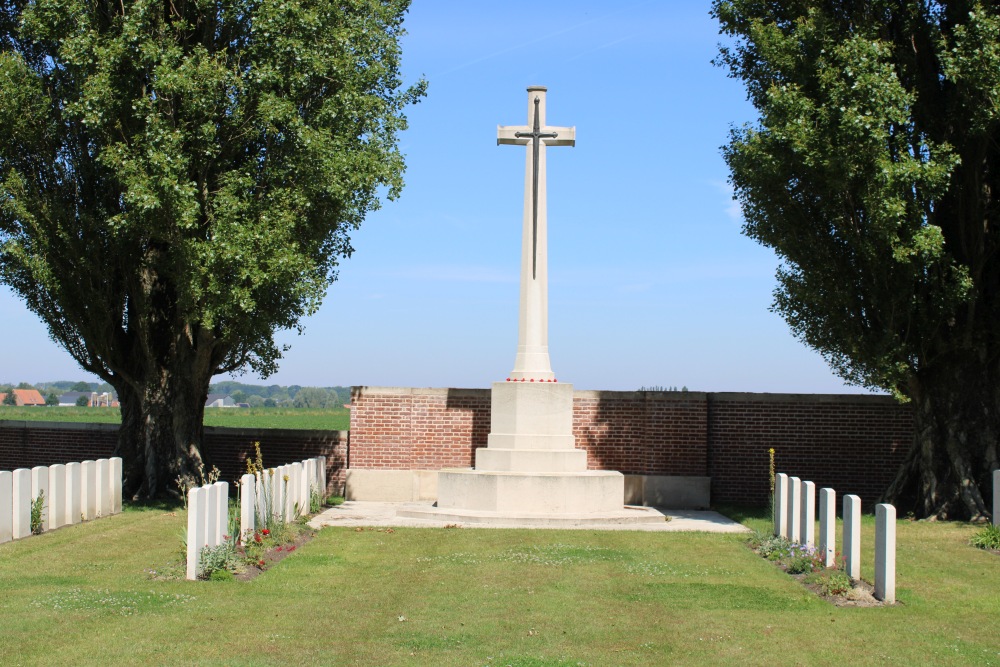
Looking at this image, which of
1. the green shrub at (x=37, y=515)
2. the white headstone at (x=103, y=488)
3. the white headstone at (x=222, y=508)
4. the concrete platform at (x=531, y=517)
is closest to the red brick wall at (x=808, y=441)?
the concrete platform at (x=531, y=517)

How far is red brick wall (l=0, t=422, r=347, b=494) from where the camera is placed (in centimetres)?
2084

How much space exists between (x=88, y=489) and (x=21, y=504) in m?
2.30

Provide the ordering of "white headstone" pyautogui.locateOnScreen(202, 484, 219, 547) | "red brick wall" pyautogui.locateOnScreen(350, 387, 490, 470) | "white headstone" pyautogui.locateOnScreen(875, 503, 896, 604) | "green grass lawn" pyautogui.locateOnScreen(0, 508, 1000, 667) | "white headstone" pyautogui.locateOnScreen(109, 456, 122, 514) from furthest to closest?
1. "red brick wall" pyautogui.locateOnScreen(350, 387, 490, 470)
2. "white headstone" pyautogui.locateOnScreen(109, 456, 122, 514)
3. "white headstone" pyautogui.locateOnScreen(202, 484, 219, 547)
4. "white headstone" pyautogui.locateOnScreen(875, 503, 896, 604)
5. "green grass lawn" pyautogui.locateOnScreen(0, 508, 1000, 667)

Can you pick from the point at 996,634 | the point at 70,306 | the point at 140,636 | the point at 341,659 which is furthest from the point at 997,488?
the point at 70,306

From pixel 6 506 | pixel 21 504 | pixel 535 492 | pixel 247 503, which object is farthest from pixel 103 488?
pixel 535 492

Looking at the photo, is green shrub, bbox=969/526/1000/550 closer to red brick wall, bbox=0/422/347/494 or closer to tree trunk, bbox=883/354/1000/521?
tree trunk, bbox=883/354/1000/521

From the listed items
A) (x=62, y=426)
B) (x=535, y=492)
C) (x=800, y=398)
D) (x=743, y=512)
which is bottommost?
(x=743, y=512)

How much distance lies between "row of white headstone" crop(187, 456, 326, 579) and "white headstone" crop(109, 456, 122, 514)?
2.78 metres

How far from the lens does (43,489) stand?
48.7ft

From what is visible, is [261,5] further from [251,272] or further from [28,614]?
[28,614]

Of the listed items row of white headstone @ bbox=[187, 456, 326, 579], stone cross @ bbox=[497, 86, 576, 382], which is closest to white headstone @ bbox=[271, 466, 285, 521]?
row of white headstone @ bbox=[187, 456, 326, 579]

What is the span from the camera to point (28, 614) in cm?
919

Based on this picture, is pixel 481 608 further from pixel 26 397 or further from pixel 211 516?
pixel 26 397

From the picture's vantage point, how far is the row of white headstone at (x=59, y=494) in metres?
13.8
